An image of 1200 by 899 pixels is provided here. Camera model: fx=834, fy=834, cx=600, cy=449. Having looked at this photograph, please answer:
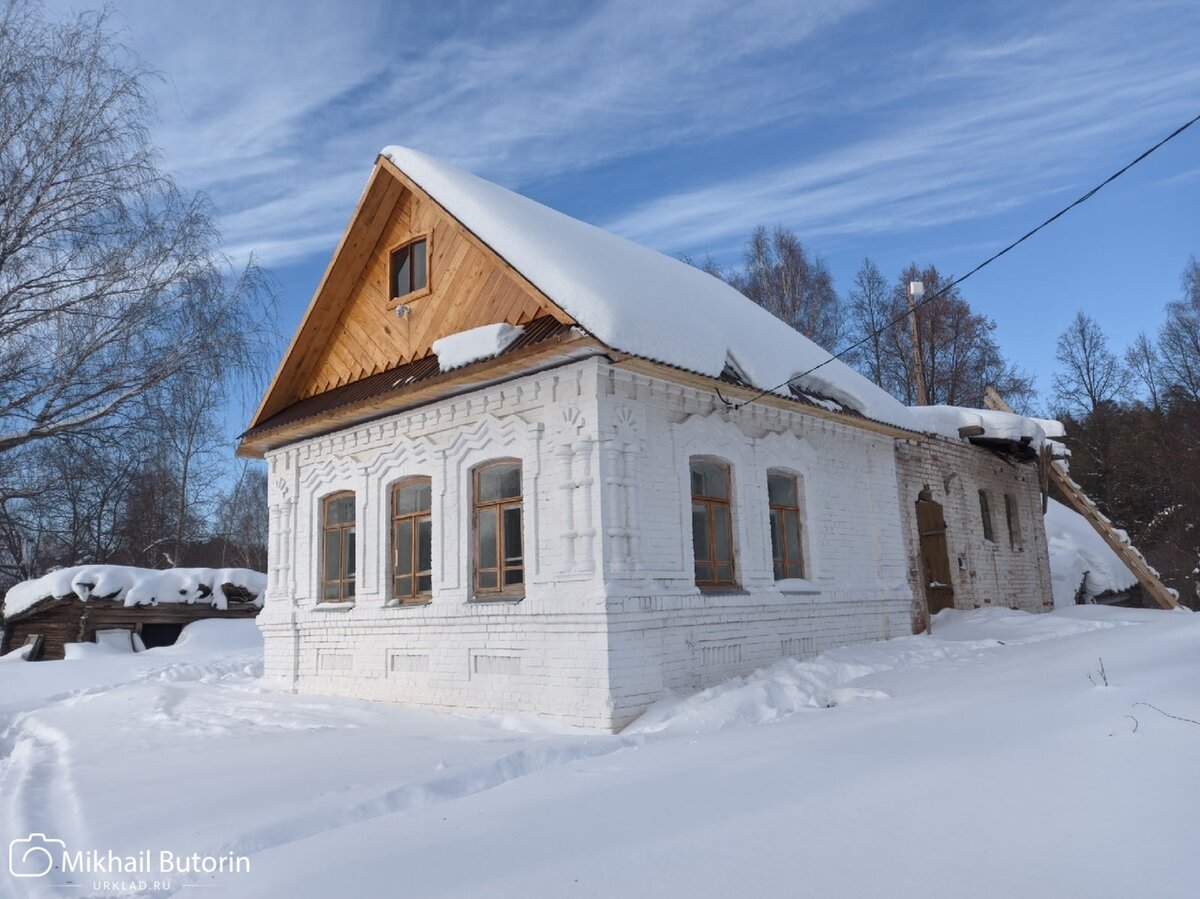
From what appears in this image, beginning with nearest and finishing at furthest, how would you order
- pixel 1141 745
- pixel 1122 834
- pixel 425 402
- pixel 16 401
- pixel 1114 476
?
pixel 1122 834
pixel 1141 745
pixel 425 402
pixel 16 401
pixel 1114 476

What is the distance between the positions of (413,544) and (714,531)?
3.45 m

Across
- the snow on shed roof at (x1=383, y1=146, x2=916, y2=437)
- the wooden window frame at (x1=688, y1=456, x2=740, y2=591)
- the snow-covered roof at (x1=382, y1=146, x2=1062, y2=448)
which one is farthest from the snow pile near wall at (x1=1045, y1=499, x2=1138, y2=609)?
the wooden window frame at (x1=688, y1=456, x2=740, y2=591)

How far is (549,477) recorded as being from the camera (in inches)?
319

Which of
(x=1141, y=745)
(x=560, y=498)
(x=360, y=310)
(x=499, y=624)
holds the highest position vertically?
(x=360, y=310)

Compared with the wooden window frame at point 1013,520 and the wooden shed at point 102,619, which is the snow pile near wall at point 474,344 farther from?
the wooden shed at point 102,619

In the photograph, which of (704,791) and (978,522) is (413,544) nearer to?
(704,791)

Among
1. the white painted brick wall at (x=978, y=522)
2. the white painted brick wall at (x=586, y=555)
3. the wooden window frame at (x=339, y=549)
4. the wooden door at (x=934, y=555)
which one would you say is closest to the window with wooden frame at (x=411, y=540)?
the white painted brick wall at (x=586, y=555)

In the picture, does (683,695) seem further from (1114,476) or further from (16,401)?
(1114,476)

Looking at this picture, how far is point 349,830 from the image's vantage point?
14.8ft

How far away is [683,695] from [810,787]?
342cm

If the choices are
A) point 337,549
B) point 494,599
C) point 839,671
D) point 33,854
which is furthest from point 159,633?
point 839,671

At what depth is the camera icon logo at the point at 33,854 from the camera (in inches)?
168

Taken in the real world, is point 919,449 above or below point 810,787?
above

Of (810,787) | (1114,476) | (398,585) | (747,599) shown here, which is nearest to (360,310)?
(398,585)
